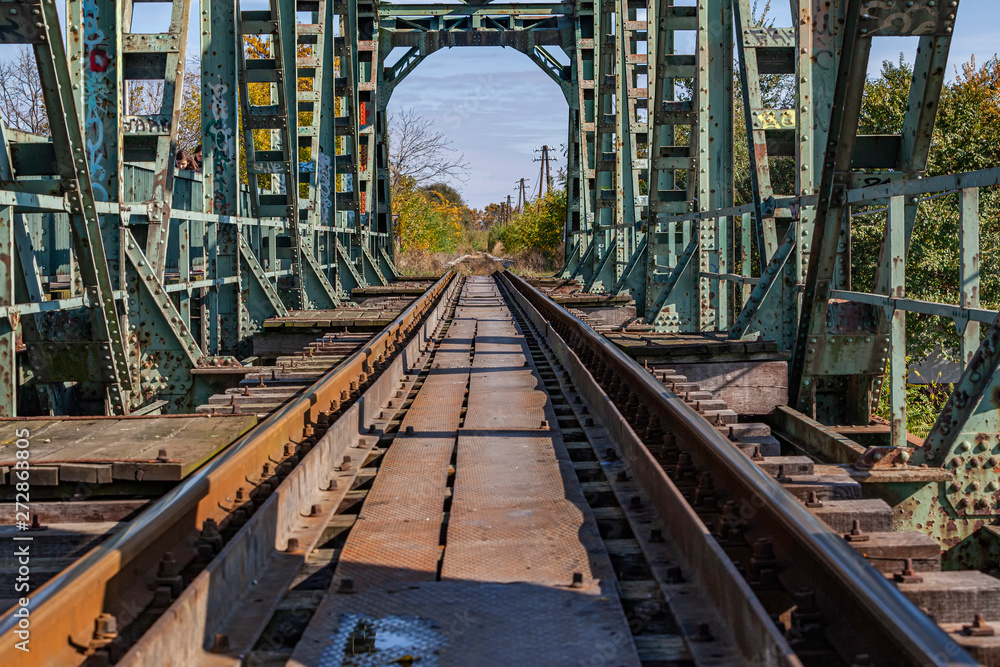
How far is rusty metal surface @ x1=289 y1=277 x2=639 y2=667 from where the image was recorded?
272 cm

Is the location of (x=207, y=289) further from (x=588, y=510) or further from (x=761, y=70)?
(x=588, y=510)

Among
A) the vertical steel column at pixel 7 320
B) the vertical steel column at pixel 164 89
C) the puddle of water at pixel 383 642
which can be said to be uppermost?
the vertical steel column at pixel 164 89

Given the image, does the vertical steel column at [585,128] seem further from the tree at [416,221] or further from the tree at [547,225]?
the tree at [416,221]

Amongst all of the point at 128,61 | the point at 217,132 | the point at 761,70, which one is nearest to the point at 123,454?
the point at 128,61

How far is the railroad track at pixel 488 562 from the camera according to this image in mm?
2562

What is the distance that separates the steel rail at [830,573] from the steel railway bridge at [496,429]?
0.01 metres

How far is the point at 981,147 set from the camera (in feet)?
81.6

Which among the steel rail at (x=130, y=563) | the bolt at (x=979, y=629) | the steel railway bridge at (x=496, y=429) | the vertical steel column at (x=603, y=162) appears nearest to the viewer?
the steel rail at (x=130, y=563)

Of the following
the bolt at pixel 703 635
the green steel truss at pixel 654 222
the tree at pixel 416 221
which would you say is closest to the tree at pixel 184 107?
the tree at pixel 416 221

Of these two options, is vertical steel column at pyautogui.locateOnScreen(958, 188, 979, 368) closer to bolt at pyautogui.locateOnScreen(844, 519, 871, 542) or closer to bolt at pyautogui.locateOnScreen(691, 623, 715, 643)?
bolt at pyautogui.locateOnScreen(844, 519, 871, 542)

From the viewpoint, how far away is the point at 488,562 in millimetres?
3400

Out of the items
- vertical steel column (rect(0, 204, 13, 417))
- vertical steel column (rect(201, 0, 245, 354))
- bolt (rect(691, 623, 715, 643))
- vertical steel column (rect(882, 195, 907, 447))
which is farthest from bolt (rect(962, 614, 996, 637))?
vertical steel column (rect(201, 0, 245, 354))

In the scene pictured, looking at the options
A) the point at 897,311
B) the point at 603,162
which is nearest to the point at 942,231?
the point at 603,162

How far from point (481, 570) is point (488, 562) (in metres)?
0.09
